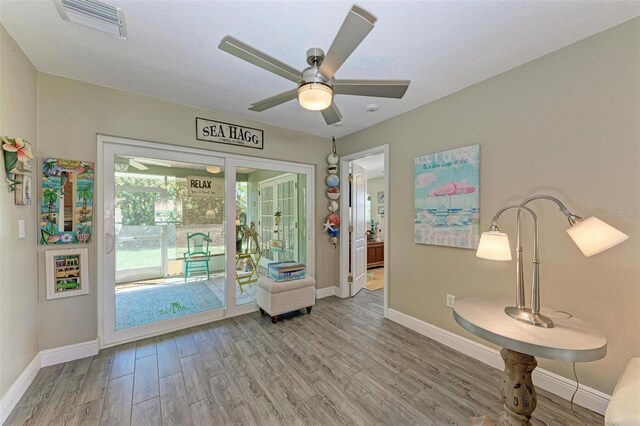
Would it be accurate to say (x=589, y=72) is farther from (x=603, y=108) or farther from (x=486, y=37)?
(x=486, y=37)

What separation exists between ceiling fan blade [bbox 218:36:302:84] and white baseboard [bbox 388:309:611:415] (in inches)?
104

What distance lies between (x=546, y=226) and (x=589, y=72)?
108cm

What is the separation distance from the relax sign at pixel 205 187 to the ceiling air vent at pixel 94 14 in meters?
1.51

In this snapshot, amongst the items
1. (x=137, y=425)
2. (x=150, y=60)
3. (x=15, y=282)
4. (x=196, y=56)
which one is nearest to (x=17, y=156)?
(x=15, y=282)

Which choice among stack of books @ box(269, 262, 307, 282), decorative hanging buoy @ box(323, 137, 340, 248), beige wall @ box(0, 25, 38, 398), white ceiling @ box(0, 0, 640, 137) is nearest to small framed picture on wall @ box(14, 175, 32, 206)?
beige wall @ box(0, 25, 38, 398)

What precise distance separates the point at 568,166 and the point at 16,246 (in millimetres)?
3992

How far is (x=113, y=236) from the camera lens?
95.7 inches

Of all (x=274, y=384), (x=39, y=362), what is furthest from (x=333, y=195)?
(x=39, y=362)

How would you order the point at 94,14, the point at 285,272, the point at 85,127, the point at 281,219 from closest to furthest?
the point at 94,14 < the point at 85,127 < the point at 285,272 < the point at 281,219

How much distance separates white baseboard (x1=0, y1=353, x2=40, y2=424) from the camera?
1.56 meters

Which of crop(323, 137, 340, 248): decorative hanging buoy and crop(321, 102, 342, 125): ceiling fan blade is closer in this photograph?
crop(321, 102, 342, 125): ceiling fan blade

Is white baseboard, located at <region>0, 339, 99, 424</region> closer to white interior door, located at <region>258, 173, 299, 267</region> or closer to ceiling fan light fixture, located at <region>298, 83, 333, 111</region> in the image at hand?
white interior door, located at <region>258, 173, 299, 267</region>

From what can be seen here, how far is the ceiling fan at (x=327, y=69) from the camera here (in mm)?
1192

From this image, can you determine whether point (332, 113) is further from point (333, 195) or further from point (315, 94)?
point (333, 195)
